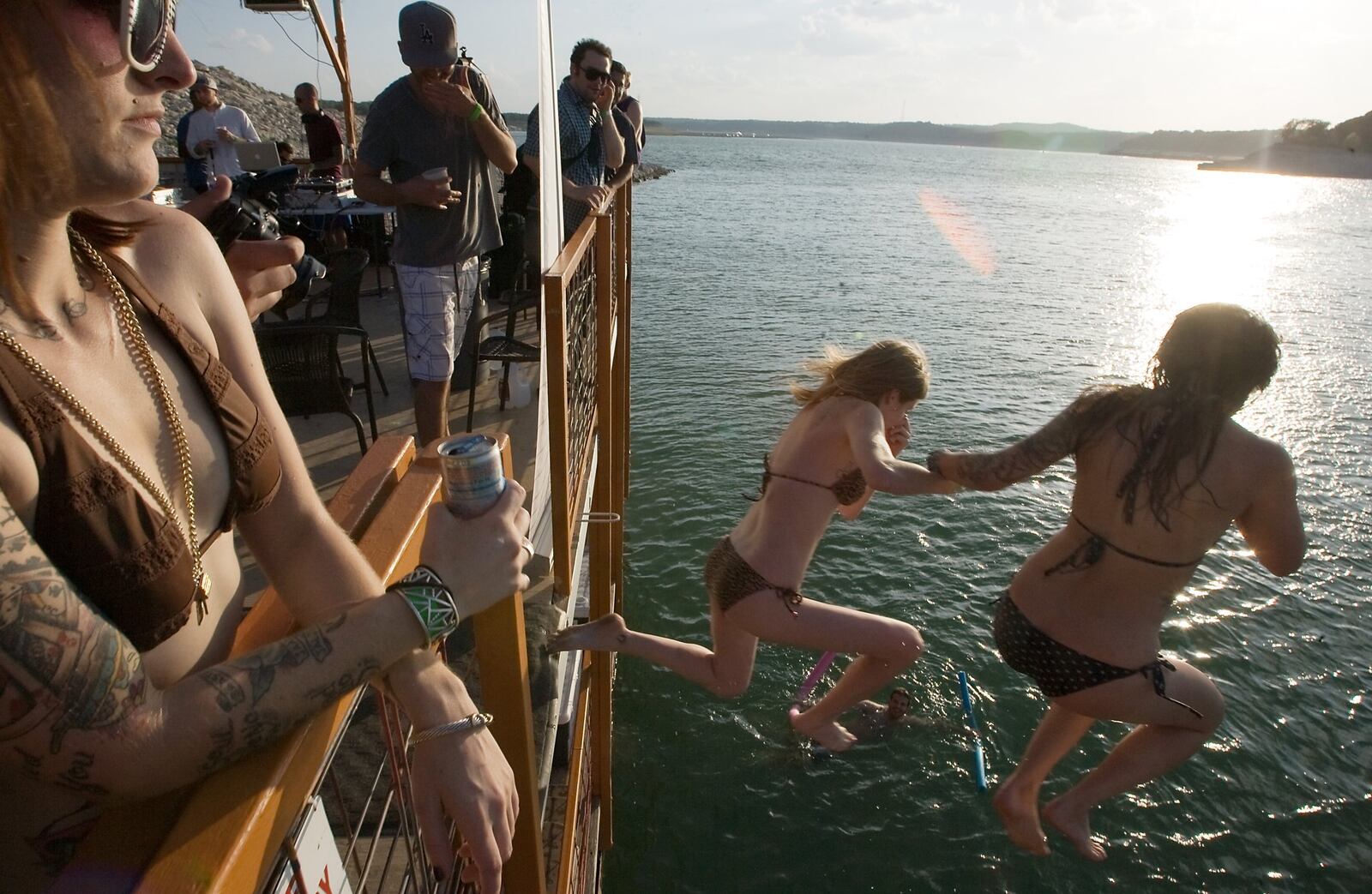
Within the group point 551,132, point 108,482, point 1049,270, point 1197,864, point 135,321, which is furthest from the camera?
point 1049,270

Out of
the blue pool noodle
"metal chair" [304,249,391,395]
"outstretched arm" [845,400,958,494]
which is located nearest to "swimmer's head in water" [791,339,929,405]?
"outstretched arm" [845,400,958,494]

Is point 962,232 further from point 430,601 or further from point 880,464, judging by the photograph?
point 430,601

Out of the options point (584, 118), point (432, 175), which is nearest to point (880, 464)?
point (432, 175)

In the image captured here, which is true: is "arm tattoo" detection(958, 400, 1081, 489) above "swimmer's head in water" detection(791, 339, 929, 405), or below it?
below

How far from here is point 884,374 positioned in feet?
11.7

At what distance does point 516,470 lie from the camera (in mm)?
4461

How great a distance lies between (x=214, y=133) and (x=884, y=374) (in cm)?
836

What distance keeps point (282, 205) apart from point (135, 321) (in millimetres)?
9103

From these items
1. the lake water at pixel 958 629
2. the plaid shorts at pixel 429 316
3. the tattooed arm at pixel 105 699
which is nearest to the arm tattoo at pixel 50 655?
the tattooed arm at pixel 105 699

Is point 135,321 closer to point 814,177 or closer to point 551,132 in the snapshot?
point 551,132

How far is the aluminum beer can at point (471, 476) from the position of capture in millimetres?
1271

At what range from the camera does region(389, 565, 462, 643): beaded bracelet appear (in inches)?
47.0

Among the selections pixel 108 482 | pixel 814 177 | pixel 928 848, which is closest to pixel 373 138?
pixel 108 482

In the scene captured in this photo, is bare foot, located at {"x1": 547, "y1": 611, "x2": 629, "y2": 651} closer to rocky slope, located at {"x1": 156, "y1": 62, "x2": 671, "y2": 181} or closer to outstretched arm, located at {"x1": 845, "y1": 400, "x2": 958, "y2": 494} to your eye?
outstretched arm, located at {"x1": 845, "y1": 400, "x2": 958, "y2": 494}
